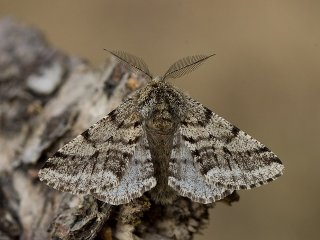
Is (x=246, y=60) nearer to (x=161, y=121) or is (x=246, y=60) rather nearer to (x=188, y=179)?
(x=161, y=121)

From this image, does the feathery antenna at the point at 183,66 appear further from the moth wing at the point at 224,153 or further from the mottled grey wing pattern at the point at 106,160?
the mottled grey wing pattern at the point at 106,160

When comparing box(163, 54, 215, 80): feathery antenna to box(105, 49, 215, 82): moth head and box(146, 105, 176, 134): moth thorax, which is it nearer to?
box(105, 49, 215, 82): moth head

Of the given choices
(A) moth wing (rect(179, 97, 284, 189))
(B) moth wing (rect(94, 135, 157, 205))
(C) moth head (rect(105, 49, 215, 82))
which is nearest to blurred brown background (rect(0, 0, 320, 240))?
(C) moth head (rect(105, 49, 215, 82))

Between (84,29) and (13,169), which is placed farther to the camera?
(84,29)

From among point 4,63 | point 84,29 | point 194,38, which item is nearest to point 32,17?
point 84,29

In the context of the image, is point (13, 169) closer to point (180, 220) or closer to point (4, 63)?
point (4, 63)

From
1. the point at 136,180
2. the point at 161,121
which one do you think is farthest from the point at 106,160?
the point at 161,121
